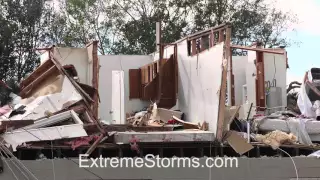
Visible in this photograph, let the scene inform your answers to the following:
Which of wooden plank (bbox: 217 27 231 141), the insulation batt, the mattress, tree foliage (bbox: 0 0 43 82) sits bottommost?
the insulation batt

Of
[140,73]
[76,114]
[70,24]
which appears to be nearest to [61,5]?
[70,24]

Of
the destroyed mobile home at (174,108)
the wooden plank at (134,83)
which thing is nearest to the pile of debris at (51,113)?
the destroyed mobile home at (174,108)

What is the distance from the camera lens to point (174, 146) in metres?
7.50

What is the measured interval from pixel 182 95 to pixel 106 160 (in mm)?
3486

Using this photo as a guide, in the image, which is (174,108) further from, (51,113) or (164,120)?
(51,113)

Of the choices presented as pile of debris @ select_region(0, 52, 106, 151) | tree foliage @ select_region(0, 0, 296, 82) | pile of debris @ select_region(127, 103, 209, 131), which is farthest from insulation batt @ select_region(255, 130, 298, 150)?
tree foliage @ select_region(0, 0, 296, 82)

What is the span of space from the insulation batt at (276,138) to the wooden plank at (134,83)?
196 inches

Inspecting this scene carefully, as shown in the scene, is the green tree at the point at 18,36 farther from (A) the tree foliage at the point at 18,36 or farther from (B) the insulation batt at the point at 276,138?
(B) the insulation batt at the point at 276,138

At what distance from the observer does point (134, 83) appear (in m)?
12.4

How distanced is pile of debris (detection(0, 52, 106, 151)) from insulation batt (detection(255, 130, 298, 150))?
2.57 meters

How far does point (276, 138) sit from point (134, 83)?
216 inches

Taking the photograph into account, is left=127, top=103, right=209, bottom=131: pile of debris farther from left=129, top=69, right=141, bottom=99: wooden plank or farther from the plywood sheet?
left=129, top=69, right=141, bottom=99: wooden plank

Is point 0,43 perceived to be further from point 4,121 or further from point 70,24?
point 4,121

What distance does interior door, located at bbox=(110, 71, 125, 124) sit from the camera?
11.4 metres
